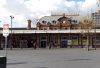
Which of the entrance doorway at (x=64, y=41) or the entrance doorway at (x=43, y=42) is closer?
the entrance doorway at (x=64, y=41)

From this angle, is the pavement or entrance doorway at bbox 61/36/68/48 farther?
entrance doorway at bbox 61/36/68/48

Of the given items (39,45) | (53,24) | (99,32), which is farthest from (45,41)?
(99,32)

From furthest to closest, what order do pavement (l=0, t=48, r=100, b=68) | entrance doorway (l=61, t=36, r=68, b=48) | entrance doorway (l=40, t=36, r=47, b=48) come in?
1. entrance doorway (l=40, t=36, r=47, b=48)
2. entrance doorway (l=61, t=36, r=68, b=48)
3. pavement (l=0, t=48, r=100, b=68)

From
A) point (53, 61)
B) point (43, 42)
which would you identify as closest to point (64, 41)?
point (43, 42)

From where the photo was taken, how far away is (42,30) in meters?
114

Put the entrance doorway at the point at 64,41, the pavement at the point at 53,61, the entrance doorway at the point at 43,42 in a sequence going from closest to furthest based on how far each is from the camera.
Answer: the pavement at the point at 53,61
the entrance doorway at the point at 64,41
the entrance doorway at the point at 43,42

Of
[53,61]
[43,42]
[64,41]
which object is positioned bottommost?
[43,42]

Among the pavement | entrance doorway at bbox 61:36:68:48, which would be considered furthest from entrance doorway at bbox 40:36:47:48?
the pavement

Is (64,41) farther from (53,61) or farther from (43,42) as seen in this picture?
(53,61)

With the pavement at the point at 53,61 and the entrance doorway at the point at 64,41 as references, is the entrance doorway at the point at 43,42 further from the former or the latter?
the pavement at the point at 53,61

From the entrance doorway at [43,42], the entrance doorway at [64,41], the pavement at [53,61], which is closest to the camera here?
the pavement at [53,61]

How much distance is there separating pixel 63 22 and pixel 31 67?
9631 centimetres

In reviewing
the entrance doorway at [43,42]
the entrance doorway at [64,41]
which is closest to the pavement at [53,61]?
the entrance doorway at [64,41]

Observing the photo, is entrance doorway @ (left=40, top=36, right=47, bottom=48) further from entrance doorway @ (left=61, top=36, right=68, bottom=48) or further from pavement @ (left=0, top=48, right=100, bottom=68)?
pavement @ (left=0, top=48, right=100, bottom=68)
